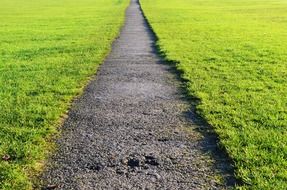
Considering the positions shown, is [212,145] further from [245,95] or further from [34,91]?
[34,91]

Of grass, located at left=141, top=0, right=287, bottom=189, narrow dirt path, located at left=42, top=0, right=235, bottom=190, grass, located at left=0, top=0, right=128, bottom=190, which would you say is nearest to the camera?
narrow dirt path, located at left=42, top=0, right=235, bottom=190

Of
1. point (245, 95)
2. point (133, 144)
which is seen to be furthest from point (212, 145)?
point (245, 95)

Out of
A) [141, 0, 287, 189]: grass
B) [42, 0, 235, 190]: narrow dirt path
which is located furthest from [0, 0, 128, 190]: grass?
[141, 0, 287, 189]: grass

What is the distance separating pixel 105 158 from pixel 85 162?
12.0 inches

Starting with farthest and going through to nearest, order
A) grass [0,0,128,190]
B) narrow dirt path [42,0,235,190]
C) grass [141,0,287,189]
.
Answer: grass [0,0,128,190]
grass [141,0,287,189]
narrow dirt path [42,0,235,190]

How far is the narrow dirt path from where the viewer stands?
586 cm

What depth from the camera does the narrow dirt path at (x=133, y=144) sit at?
5859 mm

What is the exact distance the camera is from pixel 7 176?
19.6 feet

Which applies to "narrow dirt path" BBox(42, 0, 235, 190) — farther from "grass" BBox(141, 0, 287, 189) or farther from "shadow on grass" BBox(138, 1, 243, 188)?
"grass" BBox(141, 0, 287, 189)

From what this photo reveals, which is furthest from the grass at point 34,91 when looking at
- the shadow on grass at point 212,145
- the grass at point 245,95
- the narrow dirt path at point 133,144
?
the grass at point 245,95

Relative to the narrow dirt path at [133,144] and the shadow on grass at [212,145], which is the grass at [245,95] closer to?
the shadow on grass at [212,145]

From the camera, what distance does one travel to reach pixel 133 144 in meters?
7.11

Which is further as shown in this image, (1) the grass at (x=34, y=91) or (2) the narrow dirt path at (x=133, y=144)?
(1) the grass at (x=34, y=91)

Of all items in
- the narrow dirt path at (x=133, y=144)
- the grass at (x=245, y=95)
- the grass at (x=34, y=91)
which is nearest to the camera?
the narrow dirt path at (x=133, y=144)
